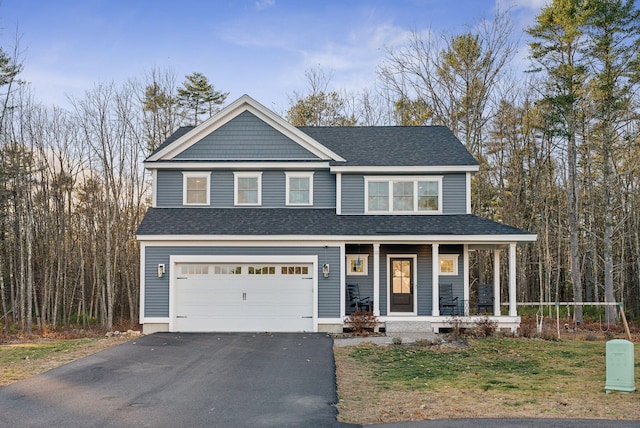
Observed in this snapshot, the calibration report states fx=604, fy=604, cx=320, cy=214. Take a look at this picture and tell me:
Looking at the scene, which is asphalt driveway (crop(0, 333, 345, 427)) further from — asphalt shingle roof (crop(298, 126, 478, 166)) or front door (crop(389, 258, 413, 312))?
asphalt shingle roof (crop(298, 126, 478, 166))

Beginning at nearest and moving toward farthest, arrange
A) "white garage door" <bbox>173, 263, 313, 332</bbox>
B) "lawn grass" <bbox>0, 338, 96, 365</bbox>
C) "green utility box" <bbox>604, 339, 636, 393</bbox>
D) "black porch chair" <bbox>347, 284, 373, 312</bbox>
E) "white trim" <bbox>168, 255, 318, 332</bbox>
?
1. "green utility box" <bbox>604, 339, 636, 393</bbox>
2. "lawn grass" <bbox>0, 338, 96, 365</bbox>
3. "white trim" <bbox>168, 255, 318, 332</bbox>
4. "white garage door" <bbox>173, 263, 313, 332</bbox>
5. "black porch chair" <bbox>347, 284, 373, 312</bbox>

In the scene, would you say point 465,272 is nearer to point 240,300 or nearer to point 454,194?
point 454,194

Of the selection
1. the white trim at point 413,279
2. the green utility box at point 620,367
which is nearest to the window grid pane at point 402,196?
the white trim at point 413,279

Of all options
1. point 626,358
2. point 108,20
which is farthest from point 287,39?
point 626,358

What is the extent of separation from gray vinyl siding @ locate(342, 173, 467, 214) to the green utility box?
10.9 m

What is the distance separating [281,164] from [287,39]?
453 centimetres

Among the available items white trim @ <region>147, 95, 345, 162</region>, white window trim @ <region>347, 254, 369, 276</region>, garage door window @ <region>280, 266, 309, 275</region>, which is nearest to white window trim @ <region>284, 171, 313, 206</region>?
white trim @ <region>147, 95, 345, 162</region>

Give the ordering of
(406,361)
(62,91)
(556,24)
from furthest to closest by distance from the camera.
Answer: (62,91), (556,24), (406,361)

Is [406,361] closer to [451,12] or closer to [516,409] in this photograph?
[516,409]

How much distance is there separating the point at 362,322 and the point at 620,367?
8968 millimetres

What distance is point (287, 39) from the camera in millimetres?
21203

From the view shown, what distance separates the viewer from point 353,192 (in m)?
20.4

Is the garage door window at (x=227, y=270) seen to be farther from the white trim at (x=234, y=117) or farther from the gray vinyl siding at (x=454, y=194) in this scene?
the gray vinyl siding at (x=454, y=194)

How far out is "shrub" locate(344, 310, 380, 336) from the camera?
1775cm
